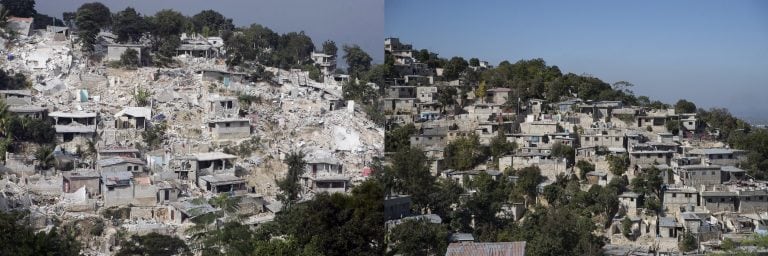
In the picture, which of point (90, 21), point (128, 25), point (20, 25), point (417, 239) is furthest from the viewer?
point (128, 25)

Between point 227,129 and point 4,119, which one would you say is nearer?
point 4,119

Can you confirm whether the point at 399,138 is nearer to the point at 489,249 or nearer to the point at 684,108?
the point at 489,249

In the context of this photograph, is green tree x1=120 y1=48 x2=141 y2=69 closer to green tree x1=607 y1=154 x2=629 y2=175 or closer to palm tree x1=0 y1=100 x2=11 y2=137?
palm tree x1=0 y1=100 x2=11 y2=137

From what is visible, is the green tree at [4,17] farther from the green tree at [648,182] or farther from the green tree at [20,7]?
the green tree at [648,182]

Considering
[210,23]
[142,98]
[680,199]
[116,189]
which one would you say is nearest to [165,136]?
[142,98]

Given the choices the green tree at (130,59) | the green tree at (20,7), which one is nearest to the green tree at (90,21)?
the green tree at (130,59)

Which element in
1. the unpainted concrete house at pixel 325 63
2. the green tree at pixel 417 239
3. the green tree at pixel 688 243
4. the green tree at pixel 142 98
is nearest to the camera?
the green tree at pixel 417 239
